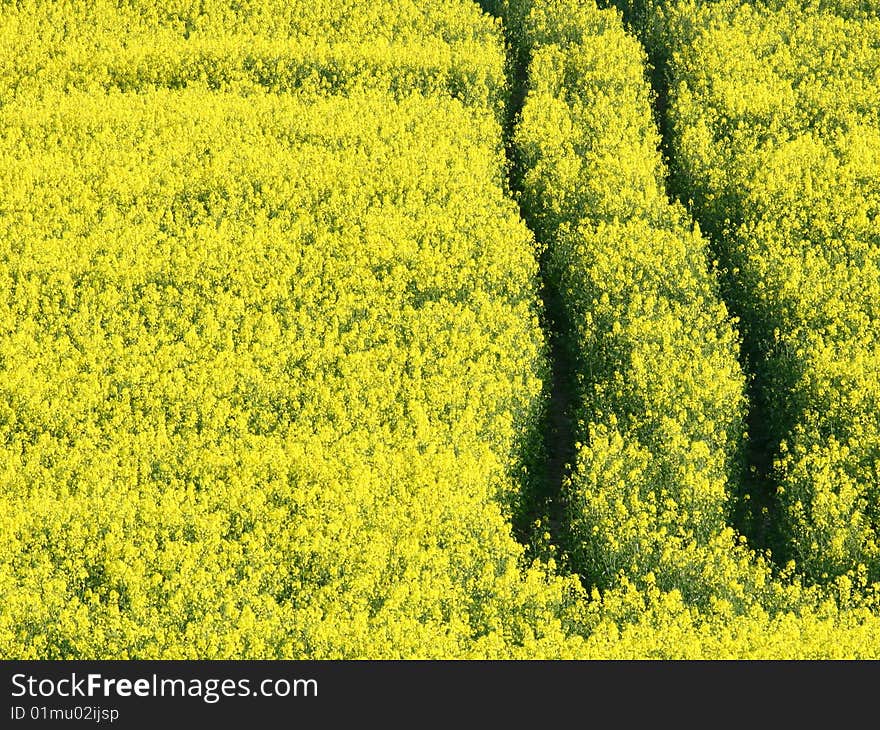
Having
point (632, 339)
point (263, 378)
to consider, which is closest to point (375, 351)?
point (263, 378)

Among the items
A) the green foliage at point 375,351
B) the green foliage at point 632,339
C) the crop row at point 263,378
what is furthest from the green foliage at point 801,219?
the crop row at point 263,378

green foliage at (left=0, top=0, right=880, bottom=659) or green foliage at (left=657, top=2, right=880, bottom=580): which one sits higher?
green foliage at (left=657, top=2, right=880, bottom=580)

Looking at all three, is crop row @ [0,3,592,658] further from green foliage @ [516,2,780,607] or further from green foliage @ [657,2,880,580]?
green foliage @ [657,2,880,580]

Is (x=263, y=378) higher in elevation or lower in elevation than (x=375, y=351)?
lower

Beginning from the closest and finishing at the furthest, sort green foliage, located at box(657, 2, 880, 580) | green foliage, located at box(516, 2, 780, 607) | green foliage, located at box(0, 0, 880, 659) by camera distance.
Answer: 1. green foliage, located at box(0, 0, 880, 659)
2. green foliage, located at box(516, 2, 780, 607)
3. green foliage, located at box(657, 2, 880, 580)

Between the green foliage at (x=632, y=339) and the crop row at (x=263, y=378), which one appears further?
the green foliage at (x=632, y=339)

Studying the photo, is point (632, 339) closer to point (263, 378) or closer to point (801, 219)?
point (801, 219)

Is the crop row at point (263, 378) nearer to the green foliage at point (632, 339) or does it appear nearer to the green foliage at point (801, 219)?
the green foliage at point (632, 339)

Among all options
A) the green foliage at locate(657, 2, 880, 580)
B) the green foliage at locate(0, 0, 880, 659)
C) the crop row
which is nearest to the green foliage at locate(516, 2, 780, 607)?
the green foliage at locate(0, 0, 880, 659)

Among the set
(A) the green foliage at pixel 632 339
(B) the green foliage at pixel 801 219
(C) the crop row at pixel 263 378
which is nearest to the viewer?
(C) the crop row at pixel 263 378

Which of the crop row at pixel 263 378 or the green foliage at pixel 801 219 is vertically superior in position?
the green foliage at pixel 801 219

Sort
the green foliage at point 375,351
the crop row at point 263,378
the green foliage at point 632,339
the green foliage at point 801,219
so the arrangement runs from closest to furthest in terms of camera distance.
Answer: the crop row at point 263,378, the green foliage at point 375,351, the green foliage at point 632,339, the green foliage at point 801,219

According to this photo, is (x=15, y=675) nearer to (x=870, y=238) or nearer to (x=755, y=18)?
(x=870, y=238)

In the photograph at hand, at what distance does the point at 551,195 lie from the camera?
18.9m
